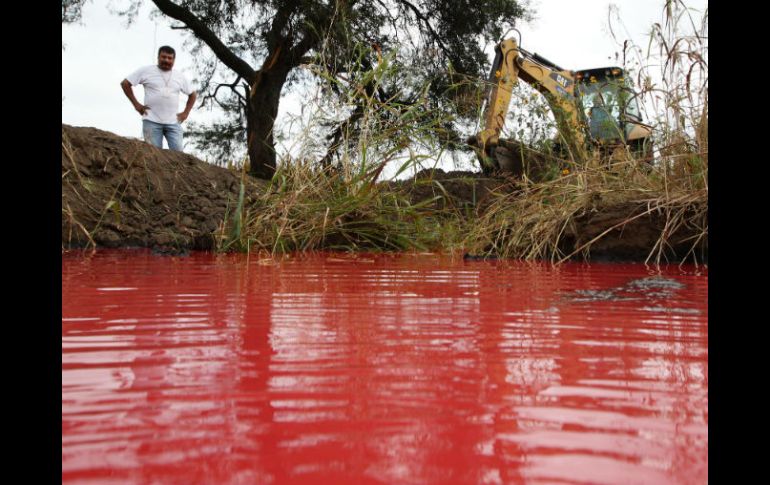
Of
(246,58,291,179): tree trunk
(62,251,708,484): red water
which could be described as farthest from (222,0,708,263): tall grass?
(246,58,291,179): tree trunk

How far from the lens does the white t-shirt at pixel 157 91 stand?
25.5ft

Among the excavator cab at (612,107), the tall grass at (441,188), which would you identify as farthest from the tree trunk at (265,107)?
the tall grass at (441,188)

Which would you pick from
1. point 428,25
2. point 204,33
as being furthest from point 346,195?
point 428,25

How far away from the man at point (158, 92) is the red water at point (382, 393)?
6933 millimetres

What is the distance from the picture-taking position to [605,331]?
3.41 ft

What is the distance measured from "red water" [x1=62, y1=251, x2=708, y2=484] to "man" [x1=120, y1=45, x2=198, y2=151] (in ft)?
22.7

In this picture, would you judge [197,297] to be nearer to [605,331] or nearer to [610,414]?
[605,331]

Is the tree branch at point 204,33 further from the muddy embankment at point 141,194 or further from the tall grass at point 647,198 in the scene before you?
the tall grass at point 647,198

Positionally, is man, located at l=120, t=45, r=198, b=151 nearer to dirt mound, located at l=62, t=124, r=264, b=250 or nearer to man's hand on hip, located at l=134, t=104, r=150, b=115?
man's hand on hip, located at l=134, t=104, r=150, b=115

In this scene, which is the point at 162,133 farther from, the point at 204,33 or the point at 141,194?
the point at 204,33

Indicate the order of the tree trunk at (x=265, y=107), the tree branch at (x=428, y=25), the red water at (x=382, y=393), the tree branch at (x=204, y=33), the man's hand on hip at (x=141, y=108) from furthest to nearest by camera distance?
the tree branch at (x=428, y=25)
the tree branch at (x=204, y=33)
the tree trunk at (x=265, y=107)
the man's hand on hip at (x=141, y=108)
the red water at (x=382, y=393)

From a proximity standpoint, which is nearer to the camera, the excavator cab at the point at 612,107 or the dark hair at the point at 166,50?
the excavator cab at the point at 612,107

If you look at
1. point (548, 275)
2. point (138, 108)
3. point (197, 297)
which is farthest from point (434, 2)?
point (197, 297)
